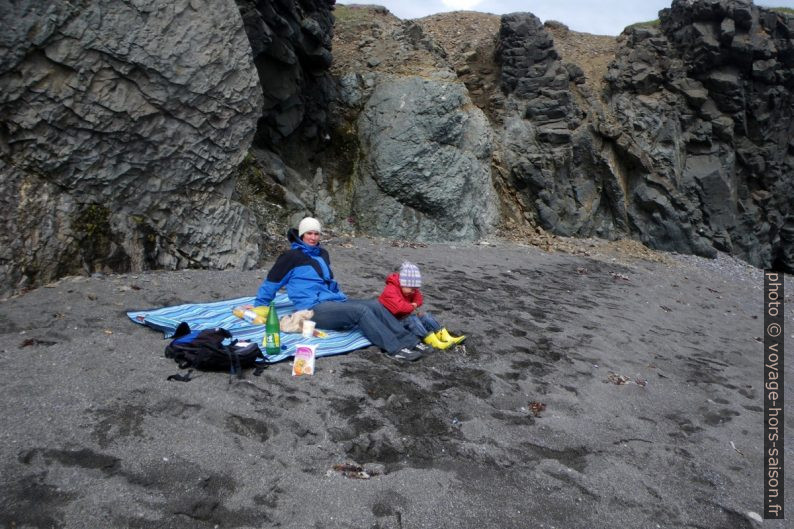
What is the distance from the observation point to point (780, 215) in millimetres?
20953

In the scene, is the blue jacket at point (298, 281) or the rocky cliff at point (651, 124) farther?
the rocky cliff at point (651, 124)

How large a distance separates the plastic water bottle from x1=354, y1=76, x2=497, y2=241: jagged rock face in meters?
8.24

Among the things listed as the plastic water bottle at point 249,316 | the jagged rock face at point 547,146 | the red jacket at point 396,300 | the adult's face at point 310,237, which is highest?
the jagged rock face at point 547,146

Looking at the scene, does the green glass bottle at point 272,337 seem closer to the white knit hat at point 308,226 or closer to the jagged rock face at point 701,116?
the white knit hat at point 308,226

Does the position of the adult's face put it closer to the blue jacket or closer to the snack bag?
the blue jacket

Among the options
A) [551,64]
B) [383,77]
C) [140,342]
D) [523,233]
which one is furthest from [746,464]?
[551,64]

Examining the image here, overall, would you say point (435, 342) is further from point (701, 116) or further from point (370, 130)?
point (701, 116)

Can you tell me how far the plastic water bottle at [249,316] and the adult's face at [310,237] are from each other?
1030 millimetres

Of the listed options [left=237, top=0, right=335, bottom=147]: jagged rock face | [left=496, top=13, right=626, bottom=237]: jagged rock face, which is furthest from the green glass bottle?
[left=496, top=13, right=626, bottom=237]: jagged rock face

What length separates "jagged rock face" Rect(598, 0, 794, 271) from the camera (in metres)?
17.9

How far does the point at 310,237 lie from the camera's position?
20.2 ft

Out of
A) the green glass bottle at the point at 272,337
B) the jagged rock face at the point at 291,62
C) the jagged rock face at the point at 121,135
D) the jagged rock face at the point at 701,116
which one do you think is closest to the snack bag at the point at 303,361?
the green glass bottle at the point at 272,337

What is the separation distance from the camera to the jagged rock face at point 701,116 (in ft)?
58.6

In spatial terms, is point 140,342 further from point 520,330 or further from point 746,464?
point 746,464
